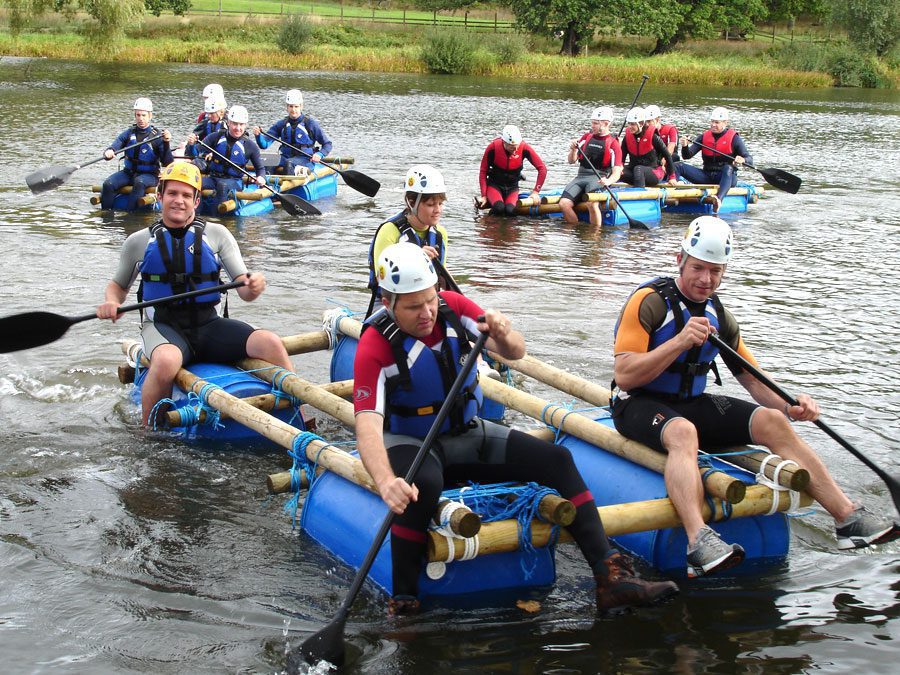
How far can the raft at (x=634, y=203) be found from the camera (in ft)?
53.9

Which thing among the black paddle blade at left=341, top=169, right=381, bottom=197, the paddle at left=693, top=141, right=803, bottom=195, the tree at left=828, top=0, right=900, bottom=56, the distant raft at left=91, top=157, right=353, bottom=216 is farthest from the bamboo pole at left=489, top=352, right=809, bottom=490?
the tree at left=828, top=0, right=900, bottom=56

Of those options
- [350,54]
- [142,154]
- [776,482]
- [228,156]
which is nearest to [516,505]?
[776,482]

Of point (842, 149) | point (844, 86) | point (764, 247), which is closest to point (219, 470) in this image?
point (764, 247)

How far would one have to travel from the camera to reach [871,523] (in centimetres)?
559

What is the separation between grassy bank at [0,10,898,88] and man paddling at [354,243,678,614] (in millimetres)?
37590

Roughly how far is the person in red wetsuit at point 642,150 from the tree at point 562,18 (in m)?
37.6

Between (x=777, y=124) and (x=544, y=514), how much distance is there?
1145 inches

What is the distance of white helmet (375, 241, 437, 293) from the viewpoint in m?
5.21

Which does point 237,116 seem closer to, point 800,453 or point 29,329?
point 29,329

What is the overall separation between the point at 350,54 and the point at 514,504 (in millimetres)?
42759

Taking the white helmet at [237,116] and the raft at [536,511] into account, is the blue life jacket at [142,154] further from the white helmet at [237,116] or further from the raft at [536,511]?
the raft at [536,511]

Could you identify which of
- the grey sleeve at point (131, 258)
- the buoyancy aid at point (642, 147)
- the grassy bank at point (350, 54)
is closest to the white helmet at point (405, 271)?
the grey sleeve at point (131, 258)

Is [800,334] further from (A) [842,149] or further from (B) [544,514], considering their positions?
(A) [842,149]

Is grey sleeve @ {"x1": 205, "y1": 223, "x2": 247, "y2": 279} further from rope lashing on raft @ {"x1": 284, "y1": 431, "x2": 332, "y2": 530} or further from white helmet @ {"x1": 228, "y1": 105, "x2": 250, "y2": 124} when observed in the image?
white helmet @ {"x1": 228, "y1": 105, "x2": 250, "y2": 124}
